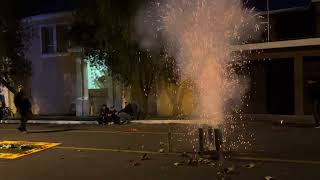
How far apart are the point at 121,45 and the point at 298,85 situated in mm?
8050

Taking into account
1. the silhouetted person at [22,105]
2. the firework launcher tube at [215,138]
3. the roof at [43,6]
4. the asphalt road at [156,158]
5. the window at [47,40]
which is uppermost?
the roof at [43,6]

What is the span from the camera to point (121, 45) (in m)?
24.8

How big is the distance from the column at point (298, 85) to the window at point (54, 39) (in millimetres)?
13536

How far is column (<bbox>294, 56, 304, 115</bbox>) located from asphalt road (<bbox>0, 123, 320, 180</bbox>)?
5.58 meters

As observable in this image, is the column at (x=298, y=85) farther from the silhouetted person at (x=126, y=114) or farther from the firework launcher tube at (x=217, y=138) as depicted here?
the firework launcher tube at (x=217, y=138)

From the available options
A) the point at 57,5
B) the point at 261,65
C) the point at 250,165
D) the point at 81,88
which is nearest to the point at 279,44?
the point at 261,65

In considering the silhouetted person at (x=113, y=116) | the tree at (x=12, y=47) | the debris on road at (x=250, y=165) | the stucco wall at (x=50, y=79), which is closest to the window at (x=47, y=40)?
the stucco wall at (x=50, y=79)

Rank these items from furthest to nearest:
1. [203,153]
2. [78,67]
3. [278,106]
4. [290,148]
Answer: [78,67], [278,106], [290,148], [203,153]

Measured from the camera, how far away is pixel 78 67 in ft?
100

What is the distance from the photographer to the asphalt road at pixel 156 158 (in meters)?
10.1

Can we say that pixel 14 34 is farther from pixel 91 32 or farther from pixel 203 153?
pixel 203 153

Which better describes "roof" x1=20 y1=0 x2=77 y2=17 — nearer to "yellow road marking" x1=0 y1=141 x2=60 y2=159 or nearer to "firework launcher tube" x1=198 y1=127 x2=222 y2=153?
"yellow road marking" x1=0 y1=141 x2=60 y2=159

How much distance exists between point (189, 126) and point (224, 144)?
611cm

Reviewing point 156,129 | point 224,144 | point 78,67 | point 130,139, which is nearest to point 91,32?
point 78,67
